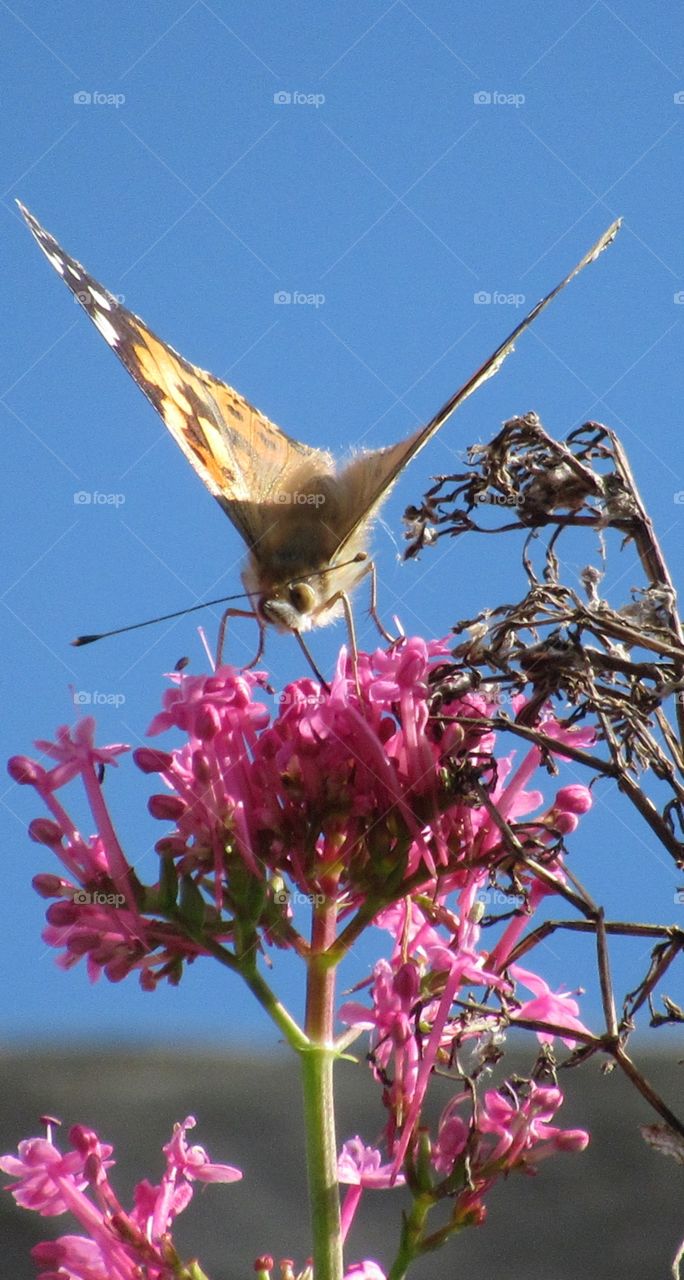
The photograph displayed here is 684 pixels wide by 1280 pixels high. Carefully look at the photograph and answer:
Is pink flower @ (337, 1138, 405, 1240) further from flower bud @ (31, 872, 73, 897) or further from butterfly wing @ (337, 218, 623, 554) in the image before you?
butterfly wing @ (337, 218, 623, 554)

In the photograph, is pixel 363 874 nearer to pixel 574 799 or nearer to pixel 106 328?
pixel 574 799

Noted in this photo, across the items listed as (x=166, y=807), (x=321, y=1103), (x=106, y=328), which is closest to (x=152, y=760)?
(x=166, y=807)

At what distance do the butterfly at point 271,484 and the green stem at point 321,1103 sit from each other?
0.68 m

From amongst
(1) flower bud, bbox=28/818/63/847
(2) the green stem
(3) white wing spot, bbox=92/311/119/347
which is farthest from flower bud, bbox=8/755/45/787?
(3) white wing spot, bbox=92/311/119/347

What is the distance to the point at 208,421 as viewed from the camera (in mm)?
3172

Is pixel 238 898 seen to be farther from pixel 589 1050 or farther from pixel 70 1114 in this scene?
pixel 70 1114

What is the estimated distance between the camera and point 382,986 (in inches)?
77.2

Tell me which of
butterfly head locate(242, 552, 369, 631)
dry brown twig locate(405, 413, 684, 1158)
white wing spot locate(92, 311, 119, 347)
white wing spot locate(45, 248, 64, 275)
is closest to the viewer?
dry brown twig locate(405, 413, 684, 1158)

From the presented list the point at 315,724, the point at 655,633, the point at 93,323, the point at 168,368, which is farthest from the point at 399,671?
the point at 168,368

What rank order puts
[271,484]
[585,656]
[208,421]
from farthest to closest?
[271,484], [208,421], [585,656]

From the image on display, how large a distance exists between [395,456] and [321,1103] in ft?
4.04

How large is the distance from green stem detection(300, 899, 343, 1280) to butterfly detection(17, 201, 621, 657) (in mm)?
678

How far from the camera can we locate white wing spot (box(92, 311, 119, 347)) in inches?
111

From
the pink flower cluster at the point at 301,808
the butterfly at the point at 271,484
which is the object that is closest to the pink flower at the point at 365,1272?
the pink flower cluster at the point at 301,808
